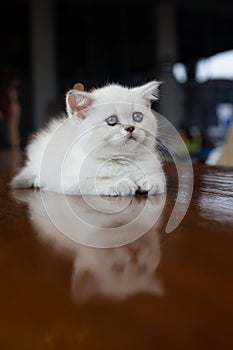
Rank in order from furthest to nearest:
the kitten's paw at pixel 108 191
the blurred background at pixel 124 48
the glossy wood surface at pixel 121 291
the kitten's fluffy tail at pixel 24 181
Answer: the blurred background at pixel 124 48 → the kitten's fluffy tail at pixel 24 181 → the kitten's paw at pixel 108 191 → the glossy wood surface at pixel 121 291

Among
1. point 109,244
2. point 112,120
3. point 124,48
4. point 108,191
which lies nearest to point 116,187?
point 108,191

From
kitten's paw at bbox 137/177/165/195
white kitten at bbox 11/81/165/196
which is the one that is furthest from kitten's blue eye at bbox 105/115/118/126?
kitten's paw at bbox 137/177/165/195

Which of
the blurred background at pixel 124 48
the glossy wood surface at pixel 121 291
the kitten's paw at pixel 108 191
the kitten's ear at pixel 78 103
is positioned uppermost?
the blurred background at pixel 124 48

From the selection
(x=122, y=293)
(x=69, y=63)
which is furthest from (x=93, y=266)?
(x=69, y=63)

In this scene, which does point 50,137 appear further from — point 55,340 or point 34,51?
point 34,51

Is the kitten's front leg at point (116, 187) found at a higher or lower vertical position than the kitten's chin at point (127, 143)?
lower

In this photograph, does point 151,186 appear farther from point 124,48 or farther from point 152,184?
point 124,48

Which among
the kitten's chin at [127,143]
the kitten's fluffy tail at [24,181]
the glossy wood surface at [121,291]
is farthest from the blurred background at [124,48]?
the glossy wood surface at [121,291]

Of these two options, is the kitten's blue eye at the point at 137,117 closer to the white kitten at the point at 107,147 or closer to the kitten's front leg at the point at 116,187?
the white kitten at the point at 107,147
